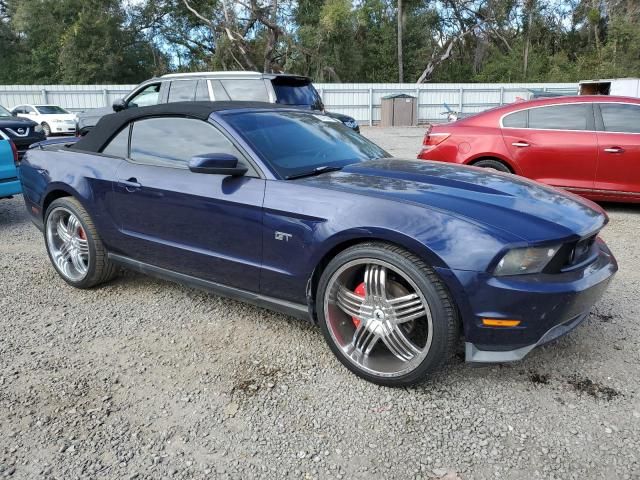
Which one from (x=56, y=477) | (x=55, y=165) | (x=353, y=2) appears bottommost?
(x=56, y=477)

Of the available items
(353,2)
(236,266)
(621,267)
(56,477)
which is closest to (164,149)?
(236,266)

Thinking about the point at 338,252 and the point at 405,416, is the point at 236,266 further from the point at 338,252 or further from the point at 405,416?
the point at 405,416

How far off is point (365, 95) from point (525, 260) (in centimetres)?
2422

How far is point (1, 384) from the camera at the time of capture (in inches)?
112

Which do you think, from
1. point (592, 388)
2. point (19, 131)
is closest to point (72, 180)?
point (592, 388)

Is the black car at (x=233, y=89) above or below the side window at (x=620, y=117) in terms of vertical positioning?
above

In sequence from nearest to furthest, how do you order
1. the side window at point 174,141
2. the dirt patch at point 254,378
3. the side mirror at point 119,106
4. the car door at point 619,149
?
the dirt patch at point 254,378
the side window at point 174,141
the car door at point 619,149
the side mirror at point 119,106

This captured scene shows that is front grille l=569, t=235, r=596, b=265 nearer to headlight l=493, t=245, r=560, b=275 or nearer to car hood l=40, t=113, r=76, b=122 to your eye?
headlight l=493, t=245, r=560, b=275

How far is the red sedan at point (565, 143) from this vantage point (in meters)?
6.10

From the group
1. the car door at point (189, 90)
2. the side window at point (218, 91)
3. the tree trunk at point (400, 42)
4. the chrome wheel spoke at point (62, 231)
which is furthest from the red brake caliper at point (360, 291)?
the tree trunk at point (400, 42)

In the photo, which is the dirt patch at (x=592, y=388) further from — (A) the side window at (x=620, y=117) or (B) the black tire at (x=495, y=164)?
(A) the side window at (x=620, y=117)

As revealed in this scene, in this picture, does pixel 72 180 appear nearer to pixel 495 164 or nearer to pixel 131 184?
pixel 131 184

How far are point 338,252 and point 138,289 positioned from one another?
206cm

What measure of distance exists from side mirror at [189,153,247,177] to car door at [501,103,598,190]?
14.3 ft
